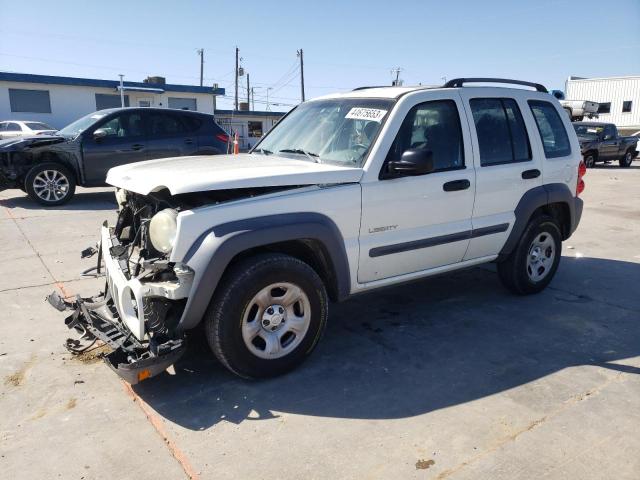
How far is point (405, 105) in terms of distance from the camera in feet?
12.4

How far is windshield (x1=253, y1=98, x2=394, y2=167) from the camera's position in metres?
3.73

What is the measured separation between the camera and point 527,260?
15.7ft

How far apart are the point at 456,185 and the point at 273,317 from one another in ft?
5.92

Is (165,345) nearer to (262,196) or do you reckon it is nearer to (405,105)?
(262,196)

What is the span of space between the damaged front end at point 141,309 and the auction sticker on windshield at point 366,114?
1.59m

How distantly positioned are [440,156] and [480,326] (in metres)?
1.46

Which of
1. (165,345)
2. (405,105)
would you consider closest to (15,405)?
(165,345)

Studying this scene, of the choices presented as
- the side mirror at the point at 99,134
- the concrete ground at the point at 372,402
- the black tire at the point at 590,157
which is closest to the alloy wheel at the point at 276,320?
the concrete ground at the point at 372,402

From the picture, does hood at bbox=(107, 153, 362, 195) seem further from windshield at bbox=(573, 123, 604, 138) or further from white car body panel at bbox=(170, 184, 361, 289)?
windshield at bbox=(573, 123, 604, 138)

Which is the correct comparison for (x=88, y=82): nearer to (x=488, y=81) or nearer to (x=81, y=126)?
(x=81, y=126)

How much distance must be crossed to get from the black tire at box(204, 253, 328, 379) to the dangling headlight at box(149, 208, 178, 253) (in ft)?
1.32

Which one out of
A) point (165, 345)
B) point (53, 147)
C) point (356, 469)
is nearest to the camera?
point (356, 469)

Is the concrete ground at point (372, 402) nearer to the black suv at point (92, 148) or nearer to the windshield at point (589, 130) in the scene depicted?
the black suv at point (92, 148)

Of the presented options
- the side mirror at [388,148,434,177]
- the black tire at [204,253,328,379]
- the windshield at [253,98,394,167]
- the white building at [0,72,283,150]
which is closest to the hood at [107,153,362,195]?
the windshield at [253,98,394,167]
